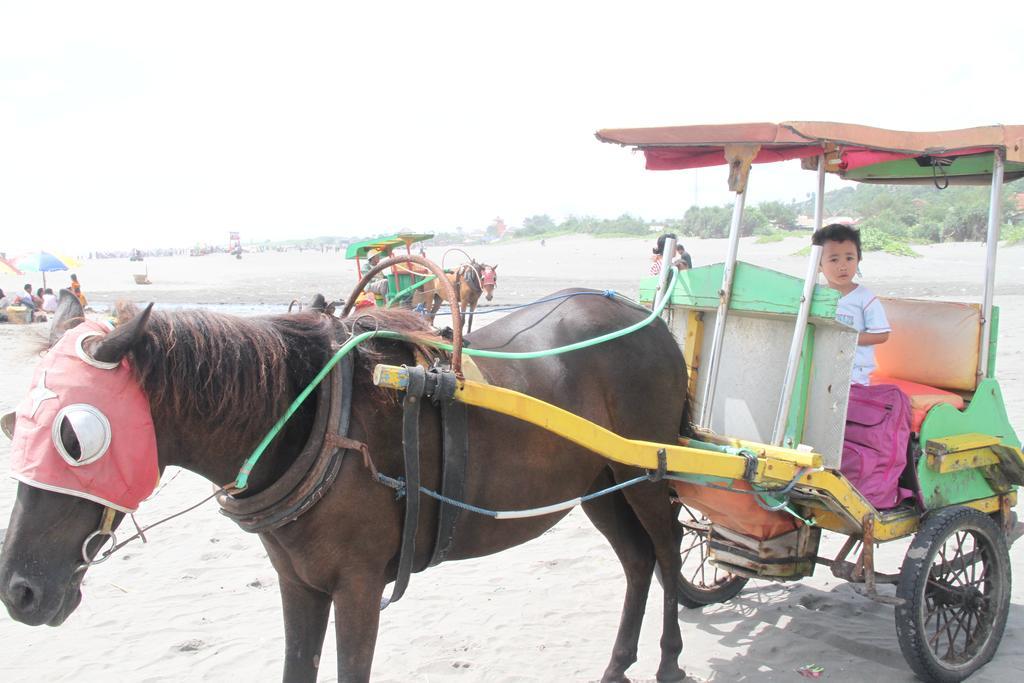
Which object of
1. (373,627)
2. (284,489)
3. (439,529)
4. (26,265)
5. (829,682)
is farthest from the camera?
(26,265)

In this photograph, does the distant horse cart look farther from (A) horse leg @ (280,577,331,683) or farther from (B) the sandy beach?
(B) the sandy beach

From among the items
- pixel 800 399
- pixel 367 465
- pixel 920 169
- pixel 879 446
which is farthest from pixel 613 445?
pixel 920 169

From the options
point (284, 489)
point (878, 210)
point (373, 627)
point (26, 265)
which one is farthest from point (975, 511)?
point (878, 210)

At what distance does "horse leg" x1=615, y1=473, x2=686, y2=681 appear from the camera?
368 centimetres

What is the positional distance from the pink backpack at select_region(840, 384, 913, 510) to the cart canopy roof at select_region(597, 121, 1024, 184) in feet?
3.58

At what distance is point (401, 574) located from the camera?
263 centimetres

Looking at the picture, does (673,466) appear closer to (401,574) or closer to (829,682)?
(401,574)

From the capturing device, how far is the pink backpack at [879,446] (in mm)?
3605

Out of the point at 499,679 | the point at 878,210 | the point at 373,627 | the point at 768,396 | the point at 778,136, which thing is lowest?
the point at 499,679

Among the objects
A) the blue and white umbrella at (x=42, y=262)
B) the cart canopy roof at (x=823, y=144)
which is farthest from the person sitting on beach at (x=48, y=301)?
the cart canopy roof at (x=823, y=144)

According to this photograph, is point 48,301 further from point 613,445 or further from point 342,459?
point 613,445

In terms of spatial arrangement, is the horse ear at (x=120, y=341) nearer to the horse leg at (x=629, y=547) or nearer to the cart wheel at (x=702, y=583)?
the horse leg at (x=629, y=547)

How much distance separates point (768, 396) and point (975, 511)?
3.68 ft

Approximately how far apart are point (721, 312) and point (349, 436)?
1.87m
